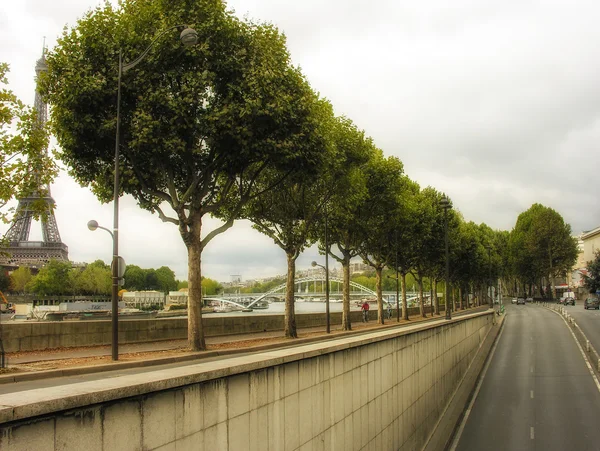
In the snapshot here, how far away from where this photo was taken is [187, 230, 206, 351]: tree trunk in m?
21.3

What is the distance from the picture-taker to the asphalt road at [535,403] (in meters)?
20.6

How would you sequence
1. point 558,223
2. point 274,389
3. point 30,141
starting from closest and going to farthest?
point 274,389 → point 30,141 → point 558,223

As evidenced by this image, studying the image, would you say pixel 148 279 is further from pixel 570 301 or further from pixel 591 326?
pixel 591 326

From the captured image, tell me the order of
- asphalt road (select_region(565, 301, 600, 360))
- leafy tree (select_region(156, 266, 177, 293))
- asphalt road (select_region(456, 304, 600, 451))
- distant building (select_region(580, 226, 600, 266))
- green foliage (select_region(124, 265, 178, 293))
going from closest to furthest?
asphalt road (select_region(456, 304, 600, 451))
asphalt road (select_region(565, 301, 600, 360))
distant building (select_region(580, 226, 600, 266))
green foliage (select_region(124, 265, 178, 293))
leafy tree (select_region(156, 266, 177, 293))

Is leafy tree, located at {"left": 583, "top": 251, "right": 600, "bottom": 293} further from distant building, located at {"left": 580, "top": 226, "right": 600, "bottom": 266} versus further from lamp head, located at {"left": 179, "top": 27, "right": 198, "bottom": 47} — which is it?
lamp head, located at {"left": 179, "top": 27, "right": 198, "bottom": 47}

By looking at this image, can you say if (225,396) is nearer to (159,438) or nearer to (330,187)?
(159,438)

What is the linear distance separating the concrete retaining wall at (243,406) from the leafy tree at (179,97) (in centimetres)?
1074

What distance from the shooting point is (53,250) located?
394 feet

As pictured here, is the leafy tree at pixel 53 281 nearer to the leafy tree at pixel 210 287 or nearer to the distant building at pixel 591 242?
the leafy tree at pixel 210 287

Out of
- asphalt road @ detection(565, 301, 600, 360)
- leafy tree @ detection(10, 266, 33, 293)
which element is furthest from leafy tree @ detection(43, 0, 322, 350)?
leafy tree @ detection(10, 266, 33, 293)

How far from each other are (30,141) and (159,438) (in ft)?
47.5

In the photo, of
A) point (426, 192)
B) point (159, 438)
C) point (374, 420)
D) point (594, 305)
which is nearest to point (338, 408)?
point (374, 420)

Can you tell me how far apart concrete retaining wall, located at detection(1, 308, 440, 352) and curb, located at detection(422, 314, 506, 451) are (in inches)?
489

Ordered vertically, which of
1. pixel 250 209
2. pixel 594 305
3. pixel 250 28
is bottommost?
pixel 594 305
